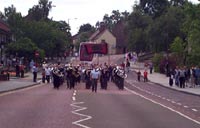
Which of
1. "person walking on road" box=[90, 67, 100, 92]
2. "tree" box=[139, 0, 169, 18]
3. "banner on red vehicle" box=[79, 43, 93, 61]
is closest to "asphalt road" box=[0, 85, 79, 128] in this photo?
"person walking on road" box=[90, 67, 100, 92]

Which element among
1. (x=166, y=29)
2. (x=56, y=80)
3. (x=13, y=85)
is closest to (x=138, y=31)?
(x=166, y=29)

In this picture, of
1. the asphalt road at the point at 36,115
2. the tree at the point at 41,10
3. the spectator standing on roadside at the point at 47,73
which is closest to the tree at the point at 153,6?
Result: the tree at the point at 41,10

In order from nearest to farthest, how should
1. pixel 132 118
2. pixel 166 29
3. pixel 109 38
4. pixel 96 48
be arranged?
pixel 132 118 < pixel 96 48 < pixel 166 29 < pixel 109 38

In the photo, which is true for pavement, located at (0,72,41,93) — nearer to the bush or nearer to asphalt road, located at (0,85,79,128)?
asphalt road, located at (0,85,79,128)

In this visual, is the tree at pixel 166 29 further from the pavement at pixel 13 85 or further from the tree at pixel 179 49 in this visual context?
the pavement at pixel 13 85

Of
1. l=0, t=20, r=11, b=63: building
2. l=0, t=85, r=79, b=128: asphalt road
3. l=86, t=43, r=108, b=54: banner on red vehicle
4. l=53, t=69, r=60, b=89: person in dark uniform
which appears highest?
l=0, t=20, r=11, b=63: building

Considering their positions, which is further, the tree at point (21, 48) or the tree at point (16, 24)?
the tree at point (16, 24)

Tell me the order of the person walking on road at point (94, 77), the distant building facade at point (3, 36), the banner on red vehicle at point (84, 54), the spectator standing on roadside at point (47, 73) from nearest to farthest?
the person walking on road at point (94, 77)
the spectator standing on roadside at point (47, 73)
the banner on red vehicle at point (84, 54)
the distant building facade at point (3, 36)

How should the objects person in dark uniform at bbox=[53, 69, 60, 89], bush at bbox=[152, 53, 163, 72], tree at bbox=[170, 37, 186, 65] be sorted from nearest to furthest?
person in dark uniform at bbox=[53, 69, 60, 89] → tree at bbox=[170, 37, 186, 65] → bush at bbox=[152, 53, 163, 72]

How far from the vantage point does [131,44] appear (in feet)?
415

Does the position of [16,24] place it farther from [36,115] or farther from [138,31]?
[36,115]

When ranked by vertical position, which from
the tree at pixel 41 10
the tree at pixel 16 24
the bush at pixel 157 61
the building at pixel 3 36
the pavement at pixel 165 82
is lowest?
the pavement at pixel 165 82

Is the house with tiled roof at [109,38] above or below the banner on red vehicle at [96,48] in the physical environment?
above

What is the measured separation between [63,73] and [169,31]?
57.2 meters
